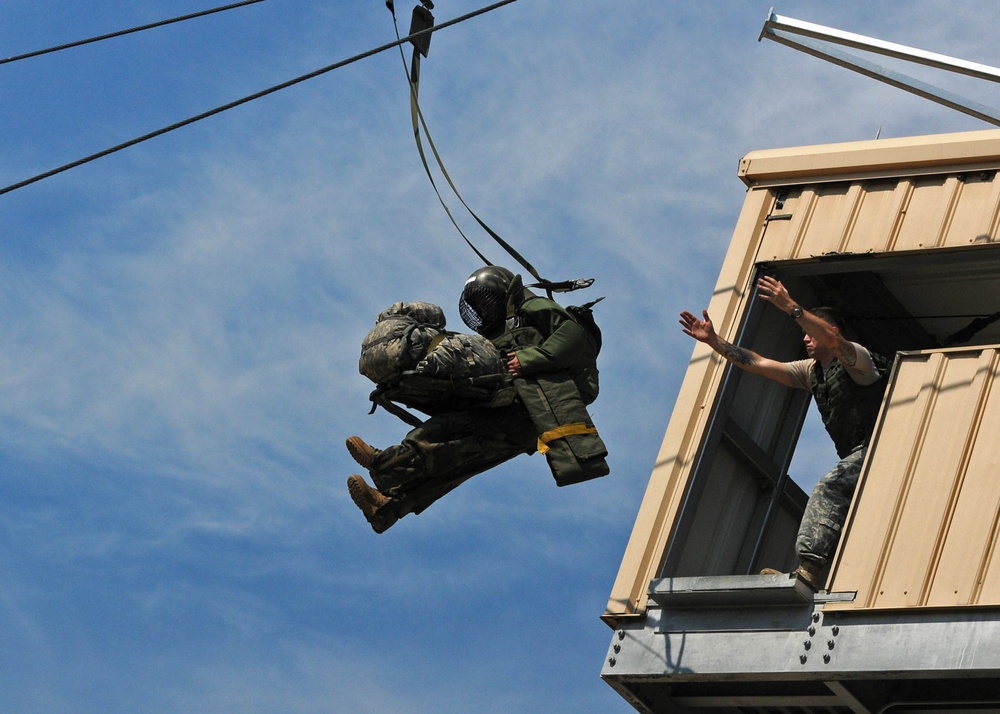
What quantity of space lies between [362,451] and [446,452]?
0.64 meters

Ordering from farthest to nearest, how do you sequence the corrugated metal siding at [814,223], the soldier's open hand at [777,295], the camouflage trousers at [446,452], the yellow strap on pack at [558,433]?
the camouflage trousers at [446,452], the corrugated metal siding at [814,223], the yellow strap on pack at [558,433], the soldier's open hand at [777,295]

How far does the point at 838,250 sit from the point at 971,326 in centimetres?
264

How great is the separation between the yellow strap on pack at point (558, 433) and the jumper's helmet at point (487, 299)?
115 cm

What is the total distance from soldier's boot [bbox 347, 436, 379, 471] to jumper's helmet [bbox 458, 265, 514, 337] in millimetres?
1274

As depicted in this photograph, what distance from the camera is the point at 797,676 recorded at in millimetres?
11320

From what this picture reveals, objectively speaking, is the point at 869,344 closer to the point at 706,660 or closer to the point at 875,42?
the point at 875,42

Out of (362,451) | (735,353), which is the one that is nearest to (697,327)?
(735,353)

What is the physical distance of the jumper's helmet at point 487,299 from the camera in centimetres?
1312

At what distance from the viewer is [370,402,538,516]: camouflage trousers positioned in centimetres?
1274

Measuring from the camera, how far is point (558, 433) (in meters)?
12.4

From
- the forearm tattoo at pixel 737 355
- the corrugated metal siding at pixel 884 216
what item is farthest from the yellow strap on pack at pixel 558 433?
the corrugated metal siding at pixel 884 216

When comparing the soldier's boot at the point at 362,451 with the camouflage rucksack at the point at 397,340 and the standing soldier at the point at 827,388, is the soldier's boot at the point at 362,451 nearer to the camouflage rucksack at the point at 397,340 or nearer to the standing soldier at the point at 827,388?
the camouflage rucksack at the point at 397,340

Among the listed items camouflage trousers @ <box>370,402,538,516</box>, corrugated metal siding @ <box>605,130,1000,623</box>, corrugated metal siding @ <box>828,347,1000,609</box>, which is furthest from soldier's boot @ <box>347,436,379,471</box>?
corrugated metal siding @ <box>828,347,1000,609</box>

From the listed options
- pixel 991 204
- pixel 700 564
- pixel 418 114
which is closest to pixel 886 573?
pixel 700 564
